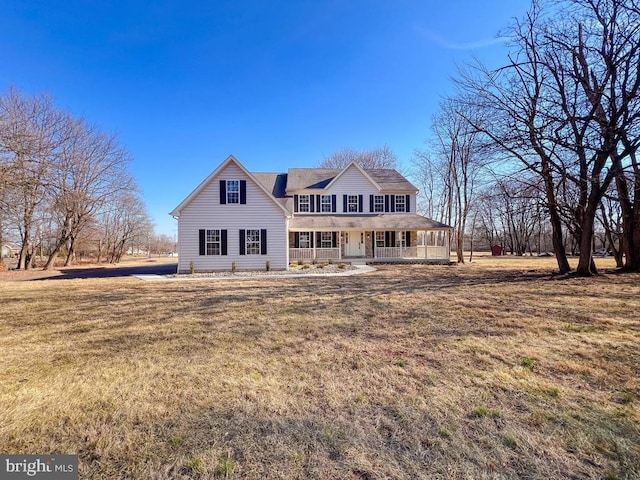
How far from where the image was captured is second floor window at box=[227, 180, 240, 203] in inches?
656

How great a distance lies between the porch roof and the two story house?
0.24 feet

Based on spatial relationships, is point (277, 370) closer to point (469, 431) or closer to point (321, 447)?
point (321, 447)

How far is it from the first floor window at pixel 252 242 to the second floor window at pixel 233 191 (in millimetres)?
1919

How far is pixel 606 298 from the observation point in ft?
28.3

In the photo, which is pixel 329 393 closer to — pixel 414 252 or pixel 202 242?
pixel 202 242

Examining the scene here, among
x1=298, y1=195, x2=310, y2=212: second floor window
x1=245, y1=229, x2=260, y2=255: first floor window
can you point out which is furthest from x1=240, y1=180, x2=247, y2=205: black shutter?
x1=298, y1=195, x2=310, y2=212: second floor window

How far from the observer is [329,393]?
10.9ft

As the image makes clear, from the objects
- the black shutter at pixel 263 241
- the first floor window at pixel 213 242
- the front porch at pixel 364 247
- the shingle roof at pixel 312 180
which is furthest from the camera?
the shingle roof at pixel 312 180

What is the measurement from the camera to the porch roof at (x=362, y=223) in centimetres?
2130

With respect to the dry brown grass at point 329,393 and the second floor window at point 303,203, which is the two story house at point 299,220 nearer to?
the second floor window at point 303,203

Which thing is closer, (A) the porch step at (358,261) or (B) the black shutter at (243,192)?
(B) the black shutter at (243,192)

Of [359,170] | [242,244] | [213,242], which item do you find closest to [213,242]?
[213,242]

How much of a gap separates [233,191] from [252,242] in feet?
10.0

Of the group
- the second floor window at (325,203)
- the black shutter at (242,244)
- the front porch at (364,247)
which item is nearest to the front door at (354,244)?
the front porch at (364,247)
